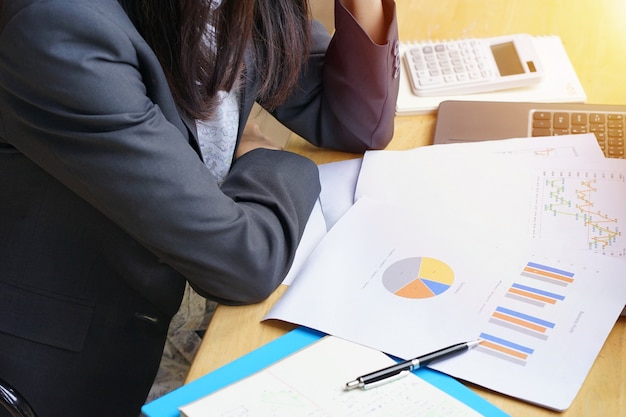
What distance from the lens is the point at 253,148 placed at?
1167 millimetres

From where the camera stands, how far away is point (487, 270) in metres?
0.89

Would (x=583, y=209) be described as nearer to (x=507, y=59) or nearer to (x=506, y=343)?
(x=506, y=343)

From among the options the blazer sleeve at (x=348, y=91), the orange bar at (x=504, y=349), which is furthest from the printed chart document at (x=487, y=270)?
the blazer sleeve at (x=348, y=91)

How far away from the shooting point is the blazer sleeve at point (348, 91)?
1.15 m

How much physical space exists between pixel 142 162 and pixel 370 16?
1.61 ft

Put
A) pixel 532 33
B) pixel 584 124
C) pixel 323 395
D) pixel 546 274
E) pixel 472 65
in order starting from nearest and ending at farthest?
pixel 323 395 → pixel 546 274 → pixel 584 124 → pixel 472 65 → pixel 532 33

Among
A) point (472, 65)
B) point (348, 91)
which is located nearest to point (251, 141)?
point (348, 91)

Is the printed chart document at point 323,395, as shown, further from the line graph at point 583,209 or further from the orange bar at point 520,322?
the line graph at point 583,209

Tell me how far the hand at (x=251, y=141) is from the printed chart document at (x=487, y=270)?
0.19 meters

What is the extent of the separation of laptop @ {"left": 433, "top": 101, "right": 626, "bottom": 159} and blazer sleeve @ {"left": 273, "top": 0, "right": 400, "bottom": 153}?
0.30ft

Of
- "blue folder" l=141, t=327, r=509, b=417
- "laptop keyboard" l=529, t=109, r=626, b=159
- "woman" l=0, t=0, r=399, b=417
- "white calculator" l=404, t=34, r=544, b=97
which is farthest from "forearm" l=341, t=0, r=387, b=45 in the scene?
"blue folder" l=141, t=327, r=509, b=417

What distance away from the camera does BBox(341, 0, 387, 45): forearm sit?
1162mm

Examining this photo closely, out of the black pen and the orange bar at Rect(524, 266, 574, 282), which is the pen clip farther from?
the orange bar at Rect(524, 266, 574, 282)

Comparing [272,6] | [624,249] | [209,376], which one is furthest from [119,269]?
[624,249]
